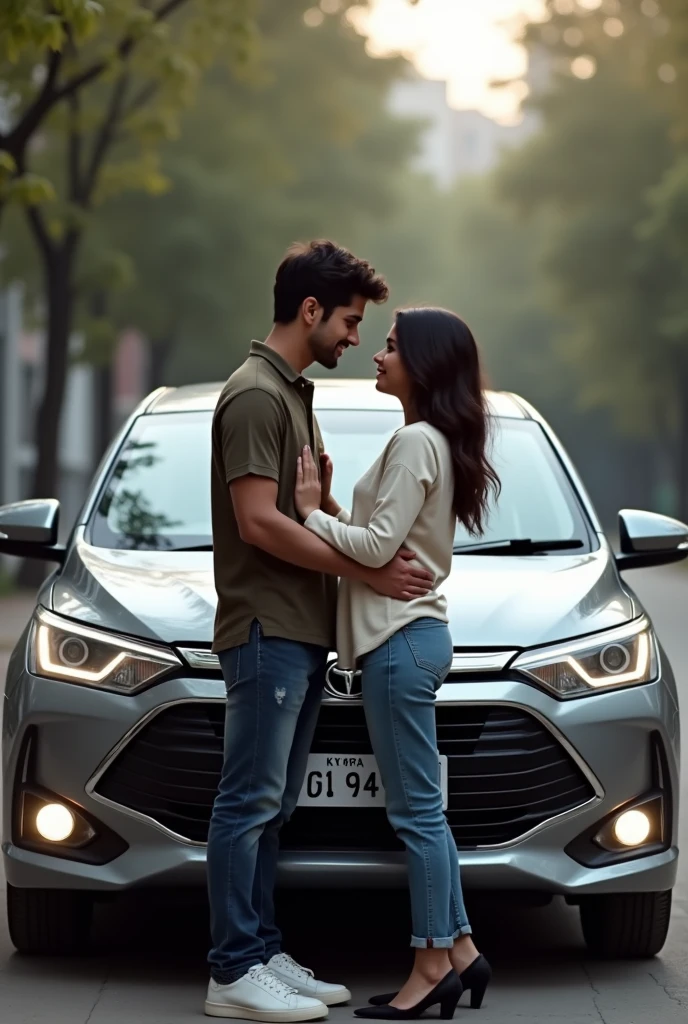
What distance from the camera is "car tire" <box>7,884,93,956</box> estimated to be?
4965mm

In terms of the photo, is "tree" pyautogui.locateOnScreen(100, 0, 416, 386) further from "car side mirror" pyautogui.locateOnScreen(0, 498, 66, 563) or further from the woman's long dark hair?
the woman's long dark hair

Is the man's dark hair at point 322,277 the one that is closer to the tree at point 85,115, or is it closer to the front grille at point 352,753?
the front grille at point 352,753

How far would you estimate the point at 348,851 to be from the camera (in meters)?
4.62

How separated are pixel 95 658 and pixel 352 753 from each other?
70 centimetres

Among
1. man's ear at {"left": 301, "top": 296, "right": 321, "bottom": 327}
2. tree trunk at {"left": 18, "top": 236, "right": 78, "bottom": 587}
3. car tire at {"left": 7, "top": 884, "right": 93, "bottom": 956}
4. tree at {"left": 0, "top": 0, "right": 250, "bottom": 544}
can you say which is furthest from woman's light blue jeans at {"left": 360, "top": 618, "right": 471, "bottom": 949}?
tree trunk at {"left": 18, "top": 236, "right": 78, "bottom": 587}

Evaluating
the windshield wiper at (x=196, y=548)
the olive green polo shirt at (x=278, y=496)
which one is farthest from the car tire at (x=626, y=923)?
the windshield wiper at (x=196, y=548)

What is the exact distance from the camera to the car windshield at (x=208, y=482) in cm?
562

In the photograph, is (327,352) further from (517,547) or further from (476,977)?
(476,977)

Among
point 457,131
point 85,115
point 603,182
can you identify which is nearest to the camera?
point 85,115

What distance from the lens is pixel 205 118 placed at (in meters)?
27.0

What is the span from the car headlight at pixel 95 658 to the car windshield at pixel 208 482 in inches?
26.1

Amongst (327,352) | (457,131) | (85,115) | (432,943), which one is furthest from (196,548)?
(457,131)

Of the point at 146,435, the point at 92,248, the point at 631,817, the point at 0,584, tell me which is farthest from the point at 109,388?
the point at 631,817

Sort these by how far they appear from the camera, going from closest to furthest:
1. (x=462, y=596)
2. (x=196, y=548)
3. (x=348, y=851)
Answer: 1. (x=348, y=851)
2. (x=462, y=596)
3. (x=196, y=548)
